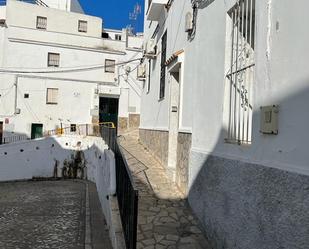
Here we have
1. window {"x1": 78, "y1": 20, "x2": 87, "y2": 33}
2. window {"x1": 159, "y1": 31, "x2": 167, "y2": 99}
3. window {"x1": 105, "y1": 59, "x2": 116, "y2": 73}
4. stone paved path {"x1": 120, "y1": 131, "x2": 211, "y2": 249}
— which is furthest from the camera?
window {"x1": 78, "y1": 20, "x2": 87, "y2": 33}

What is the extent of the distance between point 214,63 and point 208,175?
1849 millimetres

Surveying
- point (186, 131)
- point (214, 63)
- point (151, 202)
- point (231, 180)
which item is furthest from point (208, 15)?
point (151, 202)

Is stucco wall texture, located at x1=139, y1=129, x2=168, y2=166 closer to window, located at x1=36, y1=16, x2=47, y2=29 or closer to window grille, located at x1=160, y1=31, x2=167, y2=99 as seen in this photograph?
window grille, located at x1=160, y1=31, x2=167, y2=99

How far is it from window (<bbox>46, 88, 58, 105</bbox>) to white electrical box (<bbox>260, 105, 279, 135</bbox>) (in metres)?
26.1

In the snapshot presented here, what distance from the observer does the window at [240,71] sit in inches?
193

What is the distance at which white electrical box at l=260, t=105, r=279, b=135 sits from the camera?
11.8 feet

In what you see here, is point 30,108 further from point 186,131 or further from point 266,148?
point 266,148

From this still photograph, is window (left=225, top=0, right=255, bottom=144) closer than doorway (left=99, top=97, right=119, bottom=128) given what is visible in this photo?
Yes

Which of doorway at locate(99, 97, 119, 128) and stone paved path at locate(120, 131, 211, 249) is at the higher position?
doorway at locate(99, 97, 119, 128)

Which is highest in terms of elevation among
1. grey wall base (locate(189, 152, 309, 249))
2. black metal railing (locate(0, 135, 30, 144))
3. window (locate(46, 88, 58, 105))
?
window (locate(46, 88, 58, 105))

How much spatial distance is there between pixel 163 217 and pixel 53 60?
24.8 metres

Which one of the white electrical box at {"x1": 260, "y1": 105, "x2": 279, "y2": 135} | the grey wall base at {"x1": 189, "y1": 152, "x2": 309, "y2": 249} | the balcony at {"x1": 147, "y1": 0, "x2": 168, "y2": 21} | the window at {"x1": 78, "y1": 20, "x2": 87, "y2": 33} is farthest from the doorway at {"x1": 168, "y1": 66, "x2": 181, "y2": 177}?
the window at {"x1": 78, "y1": 20, "x2": 87, "y2": 33}

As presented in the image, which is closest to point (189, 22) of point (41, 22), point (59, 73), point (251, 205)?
point (251, 205)

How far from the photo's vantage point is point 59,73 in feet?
94.2
